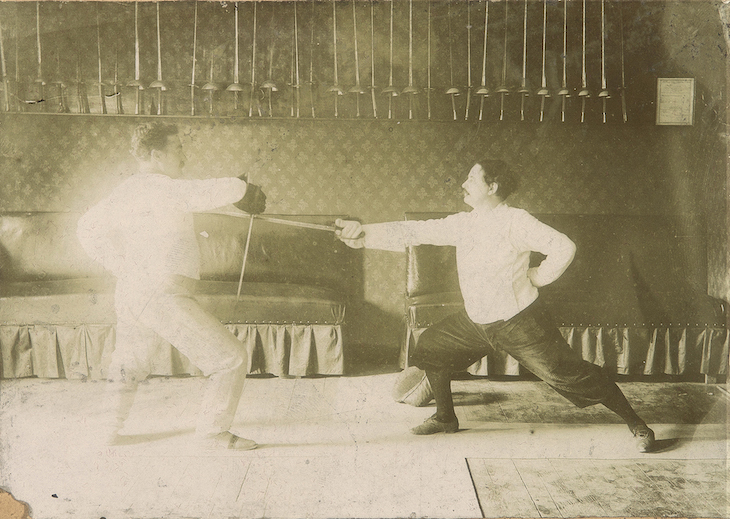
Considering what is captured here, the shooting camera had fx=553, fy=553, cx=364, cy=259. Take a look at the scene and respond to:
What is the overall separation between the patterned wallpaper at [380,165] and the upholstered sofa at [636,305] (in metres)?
0.07

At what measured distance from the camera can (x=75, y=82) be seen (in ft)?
8.21

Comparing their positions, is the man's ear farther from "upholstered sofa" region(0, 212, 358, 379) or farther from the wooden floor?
the wooden floor

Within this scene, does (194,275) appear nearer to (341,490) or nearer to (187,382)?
(187,382)

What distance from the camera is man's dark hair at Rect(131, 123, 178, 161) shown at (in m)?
2.43

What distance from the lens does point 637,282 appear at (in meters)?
2.74

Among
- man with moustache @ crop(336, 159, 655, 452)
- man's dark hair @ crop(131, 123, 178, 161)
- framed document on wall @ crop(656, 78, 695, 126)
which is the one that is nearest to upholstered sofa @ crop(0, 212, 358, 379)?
man with moustache @ crop(336, 159, 655, 452)

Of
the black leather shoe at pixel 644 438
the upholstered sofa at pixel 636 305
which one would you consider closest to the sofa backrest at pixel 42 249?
the upholstered sofa at pixel 636 305

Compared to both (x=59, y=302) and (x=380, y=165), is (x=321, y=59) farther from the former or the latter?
(x=59, y=302)

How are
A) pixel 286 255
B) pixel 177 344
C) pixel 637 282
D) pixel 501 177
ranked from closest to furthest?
pixel 177 344
pixel 501 177
pixel 286 255
pixel 637 282

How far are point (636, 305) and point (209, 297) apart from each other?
204cm

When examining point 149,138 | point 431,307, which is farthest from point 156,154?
point 431,307

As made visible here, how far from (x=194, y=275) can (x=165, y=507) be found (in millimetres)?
970

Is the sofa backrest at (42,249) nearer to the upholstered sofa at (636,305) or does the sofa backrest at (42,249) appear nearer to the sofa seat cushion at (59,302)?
the sofa seat cushion at (59,302)

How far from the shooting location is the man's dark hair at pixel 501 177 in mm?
2510
